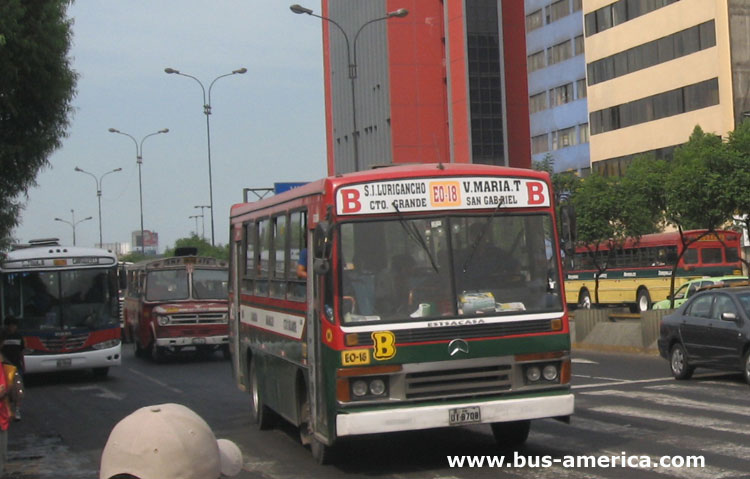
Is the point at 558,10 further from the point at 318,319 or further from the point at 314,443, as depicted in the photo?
the point at 318,319

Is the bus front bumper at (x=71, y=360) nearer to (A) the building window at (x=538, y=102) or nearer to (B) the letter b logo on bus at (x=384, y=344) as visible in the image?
(B) the letter b logo on bus at (x=384, y=344)

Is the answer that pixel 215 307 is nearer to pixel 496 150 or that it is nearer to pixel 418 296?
pixel 418 296

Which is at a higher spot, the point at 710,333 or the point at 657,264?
the point at 657,264

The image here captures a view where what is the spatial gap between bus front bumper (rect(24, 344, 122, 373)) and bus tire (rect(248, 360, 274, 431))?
36.2ft

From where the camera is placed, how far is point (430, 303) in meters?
10.9

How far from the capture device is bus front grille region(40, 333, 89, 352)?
25.1m

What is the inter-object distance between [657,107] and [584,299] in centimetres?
1585

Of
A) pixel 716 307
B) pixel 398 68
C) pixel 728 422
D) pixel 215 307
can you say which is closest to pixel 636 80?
pixel 398 68

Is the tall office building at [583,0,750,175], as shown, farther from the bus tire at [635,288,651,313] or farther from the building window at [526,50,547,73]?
the bus tire at [635,288,651,313]

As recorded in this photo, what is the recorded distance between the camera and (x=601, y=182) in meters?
45.1

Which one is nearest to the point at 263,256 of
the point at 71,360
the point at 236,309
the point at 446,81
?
the point at 236,309

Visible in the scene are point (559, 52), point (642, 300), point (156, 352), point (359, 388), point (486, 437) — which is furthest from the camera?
point (559, 52)

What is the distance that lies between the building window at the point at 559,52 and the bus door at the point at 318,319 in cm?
6624

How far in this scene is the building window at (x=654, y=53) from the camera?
59.1 m
